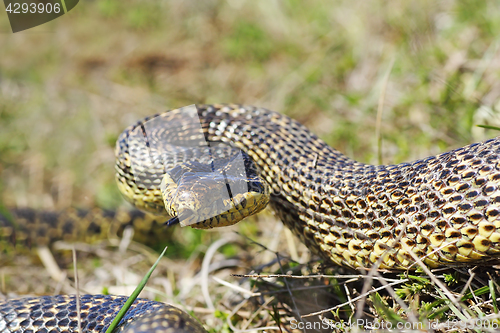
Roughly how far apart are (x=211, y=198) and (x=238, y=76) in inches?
262

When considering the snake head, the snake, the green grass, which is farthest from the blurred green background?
the snake head

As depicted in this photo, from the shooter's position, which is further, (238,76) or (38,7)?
(238,76)

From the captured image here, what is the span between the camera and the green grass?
6770 millimetres

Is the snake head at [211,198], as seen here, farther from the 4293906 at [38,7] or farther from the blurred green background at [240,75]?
the 4293906 at [38,7]

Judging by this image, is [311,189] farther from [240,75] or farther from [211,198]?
[240,75]

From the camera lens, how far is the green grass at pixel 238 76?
6770mm

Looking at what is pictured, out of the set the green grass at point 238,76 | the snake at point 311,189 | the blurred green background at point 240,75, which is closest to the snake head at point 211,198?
the snake at point 311,189

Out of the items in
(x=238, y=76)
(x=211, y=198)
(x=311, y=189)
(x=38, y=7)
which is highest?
(x=38, y=7)

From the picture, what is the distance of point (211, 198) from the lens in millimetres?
3828

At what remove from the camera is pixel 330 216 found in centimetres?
416

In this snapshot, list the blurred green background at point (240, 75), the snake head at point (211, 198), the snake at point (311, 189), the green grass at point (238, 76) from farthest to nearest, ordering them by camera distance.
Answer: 1. the blurred green background at point (240, 75)
2. the green grass at point (238, 76)
3. the snake head at point (211, 198)
4. the snake at point (311, 189)

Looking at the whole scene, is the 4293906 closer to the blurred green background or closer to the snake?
the blurred green background

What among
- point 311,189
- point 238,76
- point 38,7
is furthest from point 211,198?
point 238,76

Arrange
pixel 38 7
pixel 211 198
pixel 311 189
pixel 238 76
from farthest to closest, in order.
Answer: pixel 238 76, pixel 38 7, pixel 311 189, pixel 211 198
